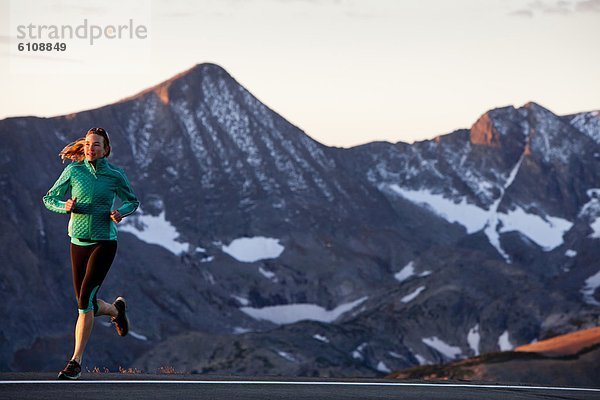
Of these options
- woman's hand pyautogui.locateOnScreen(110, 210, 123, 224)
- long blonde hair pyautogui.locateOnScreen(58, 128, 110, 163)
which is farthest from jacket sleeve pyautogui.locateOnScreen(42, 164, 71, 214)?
woman's hand pyautogui.locateOnScreen(110, 210, 123, 224)

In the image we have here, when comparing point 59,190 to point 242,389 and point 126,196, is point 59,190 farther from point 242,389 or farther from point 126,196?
point 242,389

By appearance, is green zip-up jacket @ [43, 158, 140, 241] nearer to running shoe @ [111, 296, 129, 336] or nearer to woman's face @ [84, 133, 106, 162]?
woman's face @ [84, 133, 106, 162]

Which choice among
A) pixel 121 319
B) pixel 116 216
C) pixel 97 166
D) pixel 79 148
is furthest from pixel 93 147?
pixel 121 319

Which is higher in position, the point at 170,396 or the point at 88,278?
the point at 88,278

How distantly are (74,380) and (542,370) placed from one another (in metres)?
75.9

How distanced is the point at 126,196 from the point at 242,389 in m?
2.69

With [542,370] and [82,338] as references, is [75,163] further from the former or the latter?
[542,370]

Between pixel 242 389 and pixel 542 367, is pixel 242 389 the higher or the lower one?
the higher one

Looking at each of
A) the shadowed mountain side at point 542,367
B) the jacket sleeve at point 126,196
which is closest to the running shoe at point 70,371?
the jacket sleeve at point 126,196

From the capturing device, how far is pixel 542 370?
8669 centimetres

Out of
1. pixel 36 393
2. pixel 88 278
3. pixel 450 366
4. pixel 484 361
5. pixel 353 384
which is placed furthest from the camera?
pixel 450 366

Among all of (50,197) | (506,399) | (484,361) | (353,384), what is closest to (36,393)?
(50,197)

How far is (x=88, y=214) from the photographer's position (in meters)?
13.9

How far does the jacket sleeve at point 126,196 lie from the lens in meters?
14.2
